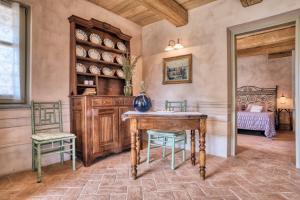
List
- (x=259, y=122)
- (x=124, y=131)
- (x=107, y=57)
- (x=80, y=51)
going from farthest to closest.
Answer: (x=259, y=122)
(x=107, y=57)
(x=124, y=131)
(x=80, y=51)

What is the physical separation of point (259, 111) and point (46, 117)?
5.89m

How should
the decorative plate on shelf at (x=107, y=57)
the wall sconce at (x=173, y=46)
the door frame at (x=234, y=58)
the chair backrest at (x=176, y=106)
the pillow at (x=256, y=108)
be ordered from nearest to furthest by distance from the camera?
the door frame at (x=234, y=58) < the chair backrest at (x=176, y=106) < the decorative plate on shelf at (x=107, y=57) < the wall sconce at (x=173, y=46) < the pillow at (x=256, y=108)

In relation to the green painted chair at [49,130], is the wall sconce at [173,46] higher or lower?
higher

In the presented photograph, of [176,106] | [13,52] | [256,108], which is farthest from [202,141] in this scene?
[256,108]

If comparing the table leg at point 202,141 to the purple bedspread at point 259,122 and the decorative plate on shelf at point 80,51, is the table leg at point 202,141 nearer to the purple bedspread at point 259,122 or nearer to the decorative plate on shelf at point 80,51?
the decorative plate on shelf at point 80,51

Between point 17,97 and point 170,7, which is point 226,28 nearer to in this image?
point 170,7

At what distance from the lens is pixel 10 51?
8.07ft

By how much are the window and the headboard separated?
6.75 meters

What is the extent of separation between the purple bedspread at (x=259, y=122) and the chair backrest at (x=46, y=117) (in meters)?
4.99

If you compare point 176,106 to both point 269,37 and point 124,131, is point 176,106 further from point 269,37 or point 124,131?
point 269,37

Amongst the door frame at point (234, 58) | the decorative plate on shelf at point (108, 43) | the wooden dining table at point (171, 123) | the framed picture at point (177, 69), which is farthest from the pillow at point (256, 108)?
the decorative plate on shelf at point (108, 43)

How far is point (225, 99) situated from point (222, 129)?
54cm

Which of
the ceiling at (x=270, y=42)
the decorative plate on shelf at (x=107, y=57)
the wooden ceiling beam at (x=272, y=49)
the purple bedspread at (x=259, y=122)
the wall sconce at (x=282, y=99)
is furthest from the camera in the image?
the wall sconce at (x=282, y=99)

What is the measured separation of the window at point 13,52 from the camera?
7.85ft
